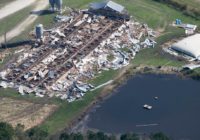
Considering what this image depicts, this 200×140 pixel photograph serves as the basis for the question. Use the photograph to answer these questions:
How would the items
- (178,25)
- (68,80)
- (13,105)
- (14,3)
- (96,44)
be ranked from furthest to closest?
(14,3) → (178,25) → (96,44) → (68,80) → (13,105)

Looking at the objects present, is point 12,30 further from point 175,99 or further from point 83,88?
point 175,99

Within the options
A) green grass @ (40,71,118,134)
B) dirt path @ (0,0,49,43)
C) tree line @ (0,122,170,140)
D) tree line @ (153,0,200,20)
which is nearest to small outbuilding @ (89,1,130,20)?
dirt path @ (0,0,49,43)

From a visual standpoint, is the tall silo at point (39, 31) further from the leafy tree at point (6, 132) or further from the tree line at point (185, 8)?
the leafy tree at point (6, 132)

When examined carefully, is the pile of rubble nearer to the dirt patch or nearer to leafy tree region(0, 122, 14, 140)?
the dirt patch

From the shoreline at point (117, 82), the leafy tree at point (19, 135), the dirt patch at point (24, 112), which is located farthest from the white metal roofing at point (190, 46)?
the leafy tree at point (19, 135)

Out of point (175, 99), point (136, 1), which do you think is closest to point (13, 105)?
point (175, 99)

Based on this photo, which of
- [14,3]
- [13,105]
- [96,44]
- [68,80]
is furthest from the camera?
[14,3]
